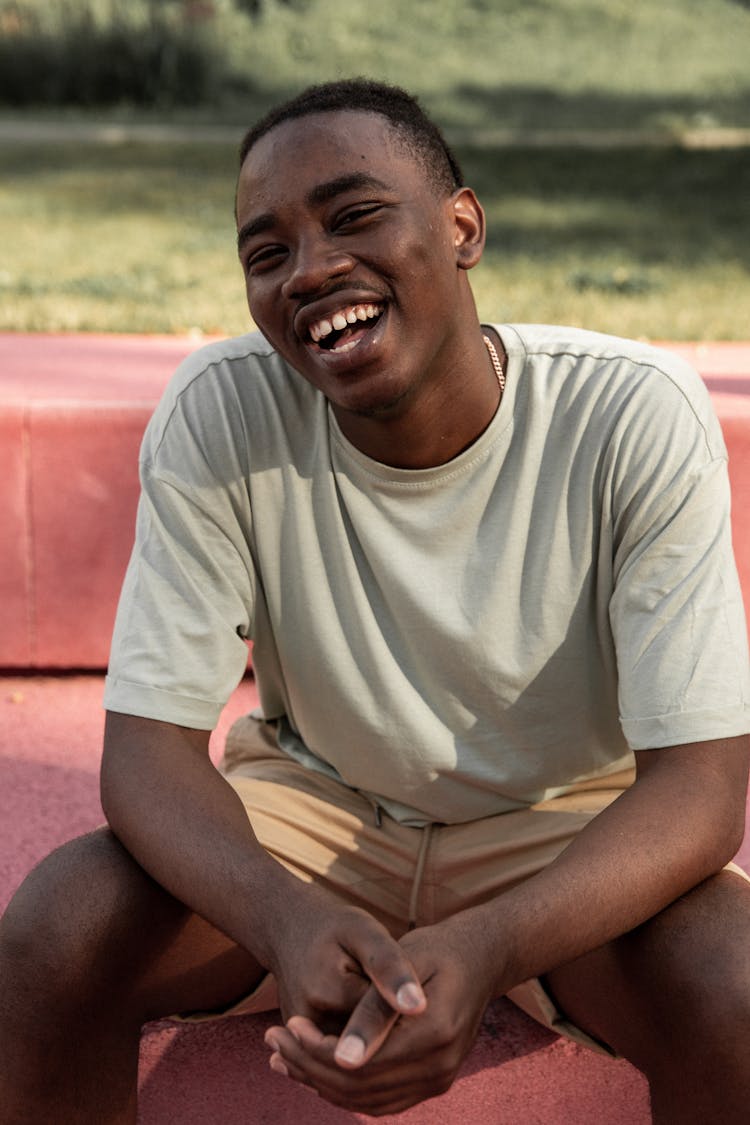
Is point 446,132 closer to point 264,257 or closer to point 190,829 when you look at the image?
point 264,257

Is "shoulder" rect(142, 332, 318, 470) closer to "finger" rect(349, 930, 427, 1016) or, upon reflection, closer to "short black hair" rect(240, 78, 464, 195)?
"short black hair" rect(240, 78, 464, 195)

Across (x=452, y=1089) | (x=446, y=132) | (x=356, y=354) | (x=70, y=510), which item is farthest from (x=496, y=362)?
A: (x=446, y=132)

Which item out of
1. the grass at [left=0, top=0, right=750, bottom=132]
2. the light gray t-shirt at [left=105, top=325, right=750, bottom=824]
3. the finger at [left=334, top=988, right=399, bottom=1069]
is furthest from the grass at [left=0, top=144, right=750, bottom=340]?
the finger at [left=334, top=988, right=399, bottom=1069]

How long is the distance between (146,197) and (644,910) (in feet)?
27.9

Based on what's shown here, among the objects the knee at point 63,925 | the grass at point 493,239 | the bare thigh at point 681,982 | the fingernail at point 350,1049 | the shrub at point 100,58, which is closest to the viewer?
the fingernail at point 350,1049

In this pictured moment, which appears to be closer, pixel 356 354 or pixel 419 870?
pixel 356 354

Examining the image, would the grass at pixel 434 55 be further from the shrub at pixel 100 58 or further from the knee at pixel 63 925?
the knee at pixel 63 925

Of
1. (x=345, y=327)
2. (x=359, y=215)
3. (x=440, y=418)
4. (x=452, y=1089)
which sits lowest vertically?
(x=452, y=1089)

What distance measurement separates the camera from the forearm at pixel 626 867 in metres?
1.83

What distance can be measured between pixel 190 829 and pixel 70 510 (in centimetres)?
178

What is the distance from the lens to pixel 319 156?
209cm

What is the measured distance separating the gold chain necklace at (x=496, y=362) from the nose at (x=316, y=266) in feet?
0.82

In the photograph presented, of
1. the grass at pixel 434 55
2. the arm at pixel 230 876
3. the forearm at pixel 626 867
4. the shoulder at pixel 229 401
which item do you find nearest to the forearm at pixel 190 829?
the arm at pixel 230 876

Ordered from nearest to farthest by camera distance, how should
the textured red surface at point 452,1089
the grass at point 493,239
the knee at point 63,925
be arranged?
the knee at point 63,925 → the textured red surface at point 452,1089 → the grass at point 493,239
